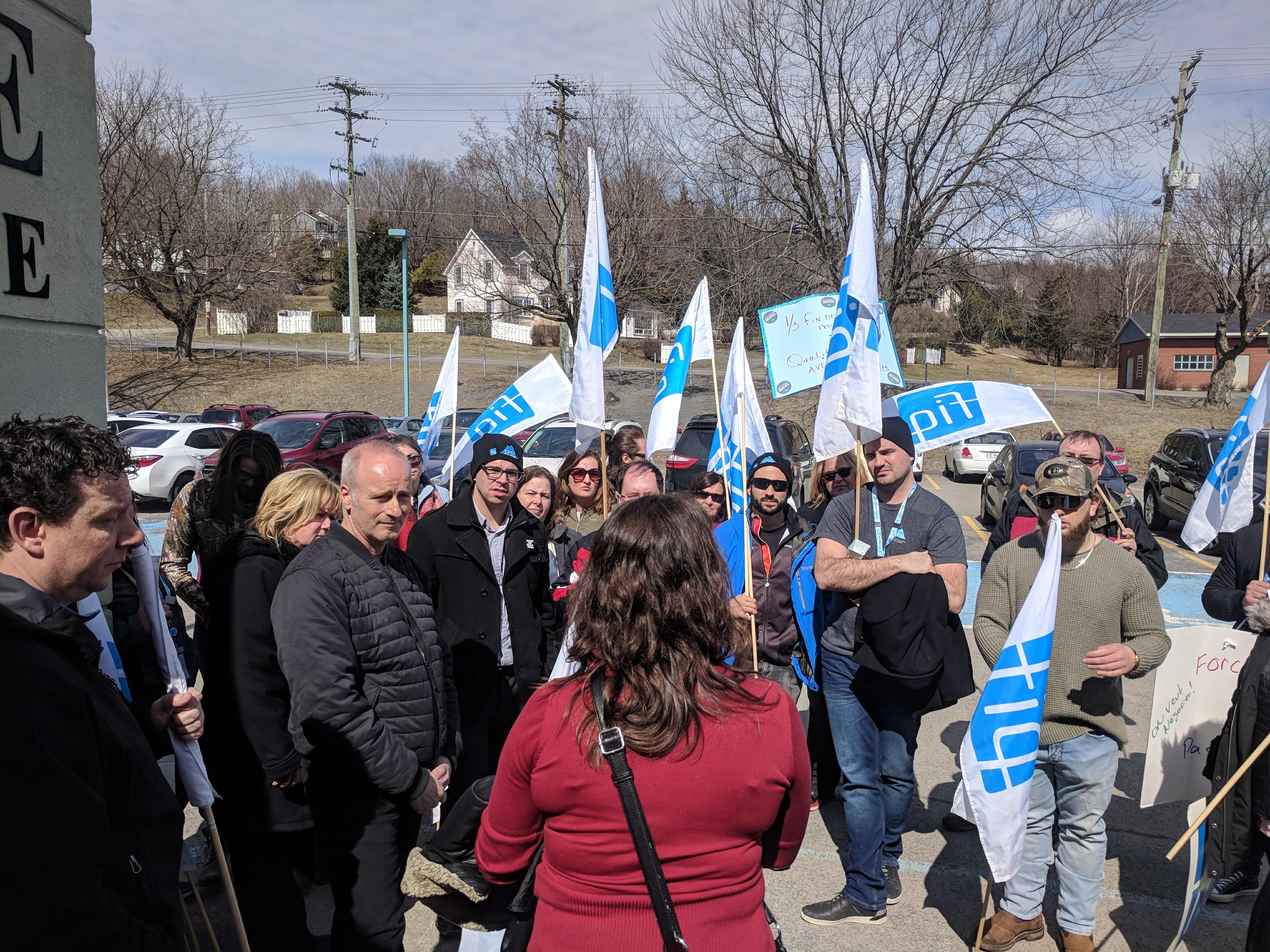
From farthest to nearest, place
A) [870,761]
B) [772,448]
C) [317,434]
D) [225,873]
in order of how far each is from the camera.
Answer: [317,434] < [772,448] < [870,761] < [225,873]

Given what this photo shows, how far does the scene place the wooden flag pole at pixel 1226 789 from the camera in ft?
9.18

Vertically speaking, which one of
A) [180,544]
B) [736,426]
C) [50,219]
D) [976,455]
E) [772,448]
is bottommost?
[976,455]

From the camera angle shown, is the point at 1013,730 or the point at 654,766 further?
the point at 1013,730

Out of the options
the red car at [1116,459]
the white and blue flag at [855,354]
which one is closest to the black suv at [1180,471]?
the red car at [1116,459]

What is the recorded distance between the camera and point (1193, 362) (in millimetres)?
48562

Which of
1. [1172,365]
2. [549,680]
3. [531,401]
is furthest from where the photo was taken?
[1172,365]

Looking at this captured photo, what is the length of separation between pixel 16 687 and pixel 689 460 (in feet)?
40.5

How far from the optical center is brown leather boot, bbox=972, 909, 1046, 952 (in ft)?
11.5

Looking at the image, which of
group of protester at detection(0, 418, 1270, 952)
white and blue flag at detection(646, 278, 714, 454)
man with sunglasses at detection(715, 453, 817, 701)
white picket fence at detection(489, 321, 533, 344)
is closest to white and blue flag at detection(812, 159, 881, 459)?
group of protester at detection(0, 418, 1270, 952)

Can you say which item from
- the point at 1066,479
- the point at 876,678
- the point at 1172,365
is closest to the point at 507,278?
the point at 876,678

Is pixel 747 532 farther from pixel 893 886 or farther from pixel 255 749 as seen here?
pixel 255 749

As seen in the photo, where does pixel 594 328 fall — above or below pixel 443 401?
above

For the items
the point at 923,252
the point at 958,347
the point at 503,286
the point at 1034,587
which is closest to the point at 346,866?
the point at 1034,587

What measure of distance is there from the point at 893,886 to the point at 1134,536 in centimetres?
220
